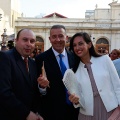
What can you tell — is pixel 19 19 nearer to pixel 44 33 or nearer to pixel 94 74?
pixel 44 33

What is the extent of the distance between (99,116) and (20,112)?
92 centimetres

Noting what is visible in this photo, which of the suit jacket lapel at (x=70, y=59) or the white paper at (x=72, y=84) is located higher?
the suit jacket lapel at (x=70, y=59)

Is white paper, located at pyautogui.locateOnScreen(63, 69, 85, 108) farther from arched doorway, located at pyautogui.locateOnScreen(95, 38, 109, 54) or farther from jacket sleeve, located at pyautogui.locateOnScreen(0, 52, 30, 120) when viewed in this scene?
arched doorway, located at pyautogui.locateOnScreen(95, 38, 109, 54)

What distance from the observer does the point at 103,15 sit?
136 feet

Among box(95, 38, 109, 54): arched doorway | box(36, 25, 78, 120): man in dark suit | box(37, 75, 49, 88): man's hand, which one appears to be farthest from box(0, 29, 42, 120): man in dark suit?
box(95, 38, 109, 54): arched doorway

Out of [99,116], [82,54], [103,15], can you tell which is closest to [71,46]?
[82,54]

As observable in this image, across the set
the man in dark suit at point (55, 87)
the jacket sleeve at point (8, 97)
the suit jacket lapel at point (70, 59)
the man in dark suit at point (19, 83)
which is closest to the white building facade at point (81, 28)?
the suit jacket lapel at point (70, 59)

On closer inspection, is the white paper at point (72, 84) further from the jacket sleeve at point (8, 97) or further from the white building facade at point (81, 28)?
the white building facade at point (81, 28)

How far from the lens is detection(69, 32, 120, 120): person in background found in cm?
310

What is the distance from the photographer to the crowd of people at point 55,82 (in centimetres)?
290

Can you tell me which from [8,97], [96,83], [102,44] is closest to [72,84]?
[96,83]

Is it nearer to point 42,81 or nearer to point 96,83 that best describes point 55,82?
point 42,81

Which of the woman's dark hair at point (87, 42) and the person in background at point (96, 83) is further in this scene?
the woman's dark hair at point (87, 42)

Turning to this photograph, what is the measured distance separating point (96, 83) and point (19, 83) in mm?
853
